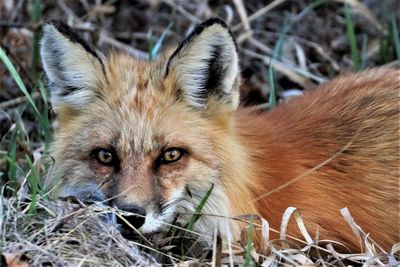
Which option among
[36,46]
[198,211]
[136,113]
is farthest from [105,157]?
[36,46]

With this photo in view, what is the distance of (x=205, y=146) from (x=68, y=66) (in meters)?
0.91

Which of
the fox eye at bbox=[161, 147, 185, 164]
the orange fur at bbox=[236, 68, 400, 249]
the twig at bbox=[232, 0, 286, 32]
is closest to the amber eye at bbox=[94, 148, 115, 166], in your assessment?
the fox eye at bbox=[161, 147, 185, 164]

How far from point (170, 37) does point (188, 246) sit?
13.0ft

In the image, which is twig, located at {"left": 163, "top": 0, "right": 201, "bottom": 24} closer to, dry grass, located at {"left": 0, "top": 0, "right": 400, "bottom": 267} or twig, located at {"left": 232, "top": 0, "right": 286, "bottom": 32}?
dry grass, located at {"left": 0, "top": 0, "right": 400, "bottom": 267}

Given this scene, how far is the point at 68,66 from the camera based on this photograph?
15.0 feet

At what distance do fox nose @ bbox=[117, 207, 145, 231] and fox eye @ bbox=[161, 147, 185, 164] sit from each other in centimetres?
38

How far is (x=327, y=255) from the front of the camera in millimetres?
4504

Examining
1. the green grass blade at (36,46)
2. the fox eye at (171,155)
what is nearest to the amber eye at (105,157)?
the fox eye at (171,155)

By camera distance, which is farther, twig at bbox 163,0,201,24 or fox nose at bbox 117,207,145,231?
twig at bbox 163,0,201,24

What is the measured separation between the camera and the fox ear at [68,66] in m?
4.46

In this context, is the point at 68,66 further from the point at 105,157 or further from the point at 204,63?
the point at 204,63

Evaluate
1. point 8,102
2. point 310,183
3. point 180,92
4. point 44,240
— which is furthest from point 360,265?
point 8,102

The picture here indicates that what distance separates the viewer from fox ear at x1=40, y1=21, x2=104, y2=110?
175 inches

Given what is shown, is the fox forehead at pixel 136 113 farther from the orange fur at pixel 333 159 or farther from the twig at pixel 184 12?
the twig at pixel 184 12
